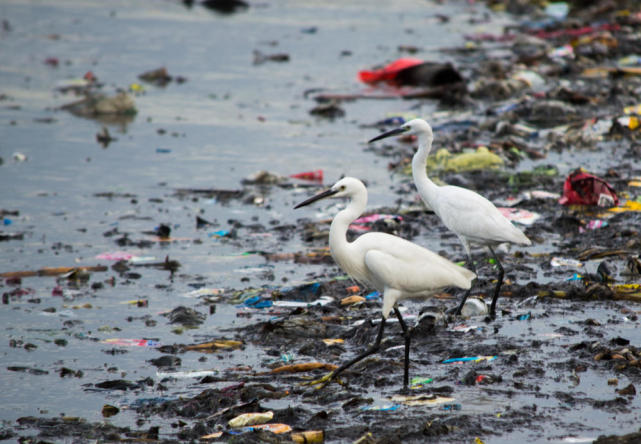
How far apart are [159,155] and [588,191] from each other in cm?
559

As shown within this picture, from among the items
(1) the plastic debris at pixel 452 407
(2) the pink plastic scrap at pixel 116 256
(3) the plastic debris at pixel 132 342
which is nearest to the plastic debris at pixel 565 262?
(1) the plastic debris at pixel 452 407

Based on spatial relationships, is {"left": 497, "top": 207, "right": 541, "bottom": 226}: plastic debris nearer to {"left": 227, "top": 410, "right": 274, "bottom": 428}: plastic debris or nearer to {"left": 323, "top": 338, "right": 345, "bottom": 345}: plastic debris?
{"left": 323, "top": 338, "right": 345, "bottom": 345}: plastic debris

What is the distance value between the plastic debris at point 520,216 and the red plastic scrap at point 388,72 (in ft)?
23.5

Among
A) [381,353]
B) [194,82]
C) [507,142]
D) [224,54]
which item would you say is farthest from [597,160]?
→ [224,54]

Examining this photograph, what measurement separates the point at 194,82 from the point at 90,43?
476cm

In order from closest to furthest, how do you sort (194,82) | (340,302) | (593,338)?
1. (593,338)
2. (340,302)
3. (194,82)

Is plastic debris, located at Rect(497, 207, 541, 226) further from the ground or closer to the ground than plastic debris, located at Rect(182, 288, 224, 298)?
further from the ground

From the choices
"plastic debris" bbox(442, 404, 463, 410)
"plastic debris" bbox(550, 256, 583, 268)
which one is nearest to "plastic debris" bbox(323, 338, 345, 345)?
"plastic debris" bbox(442, 404, 463, 410)

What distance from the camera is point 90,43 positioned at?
1975 cm

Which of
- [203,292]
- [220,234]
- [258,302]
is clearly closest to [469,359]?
[258,302]

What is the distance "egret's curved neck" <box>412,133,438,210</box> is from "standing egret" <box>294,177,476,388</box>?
1492mm

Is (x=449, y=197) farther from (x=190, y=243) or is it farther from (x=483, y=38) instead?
(x=483, y=38)

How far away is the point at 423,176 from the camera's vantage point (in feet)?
23.4

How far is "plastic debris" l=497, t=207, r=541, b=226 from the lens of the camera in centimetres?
845
